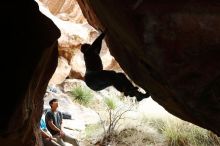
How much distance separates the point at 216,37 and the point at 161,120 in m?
9.79

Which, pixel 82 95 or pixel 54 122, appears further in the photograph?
pixel 82 95

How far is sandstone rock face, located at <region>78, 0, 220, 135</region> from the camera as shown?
230 centimetres

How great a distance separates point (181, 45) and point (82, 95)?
13595 mm

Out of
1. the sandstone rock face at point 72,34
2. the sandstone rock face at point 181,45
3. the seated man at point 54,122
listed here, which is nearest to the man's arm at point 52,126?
the seated man at point 54,122

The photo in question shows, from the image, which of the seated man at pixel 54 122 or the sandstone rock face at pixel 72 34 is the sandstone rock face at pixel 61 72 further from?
the seated man at pixel 54 122

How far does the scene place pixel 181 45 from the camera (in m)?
2.33

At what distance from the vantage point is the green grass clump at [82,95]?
51.6 ft

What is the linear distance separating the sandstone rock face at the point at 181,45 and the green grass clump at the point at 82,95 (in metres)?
13.2

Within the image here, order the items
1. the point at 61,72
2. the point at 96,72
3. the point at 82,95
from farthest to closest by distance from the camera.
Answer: the point at 61,72 < the point at 82,95 < the point at 96,72

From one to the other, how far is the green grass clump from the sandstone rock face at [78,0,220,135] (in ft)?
43.4

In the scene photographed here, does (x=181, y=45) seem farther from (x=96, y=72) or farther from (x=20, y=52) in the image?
(x=20, y=52)

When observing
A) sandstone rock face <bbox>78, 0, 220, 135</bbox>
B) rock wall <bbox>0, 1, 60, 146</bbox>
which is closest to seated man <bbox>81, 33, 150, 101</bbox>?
sandstone rock face <bbox>78, 0, 220, 135</bbox>

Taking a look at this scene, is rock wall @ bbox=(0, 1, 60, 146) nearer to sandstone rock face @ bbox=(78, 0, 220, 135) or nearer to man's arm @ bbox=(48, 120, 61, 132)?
sandstone rock face @ bbox=(78, 0, 220, 135)

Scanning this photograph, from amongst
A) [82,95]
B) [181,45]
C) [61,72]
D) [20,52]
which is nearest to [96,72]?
[181,45]
